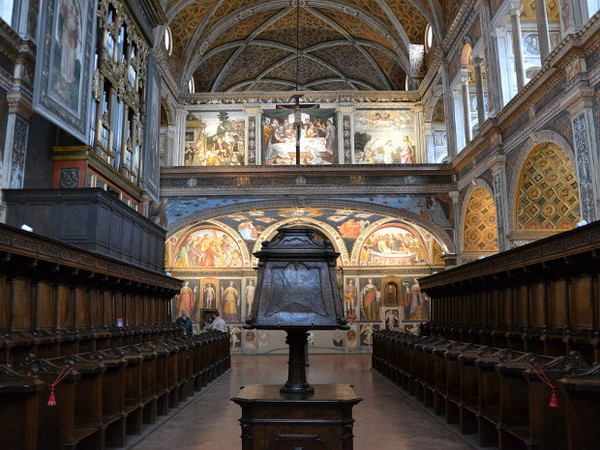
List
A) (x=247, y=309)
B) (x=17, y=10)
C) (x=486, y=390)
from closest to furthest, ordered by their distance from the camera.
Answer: (x=486, y=390) < (x=17, y=10) < (x=247, y=309)

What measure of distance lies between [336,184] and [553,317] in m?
11.3

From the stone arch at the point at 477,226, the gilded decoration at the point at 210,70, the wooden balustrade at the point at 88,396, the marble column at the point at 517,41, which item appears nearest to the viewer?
the wooden balustrade at the point at 88,396

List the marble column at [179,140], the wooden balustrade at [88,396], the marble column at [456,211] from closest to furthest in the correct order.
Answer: the wooden balustrade at [88,396]
the marble column at [456,211]
the marble column at [179,140]

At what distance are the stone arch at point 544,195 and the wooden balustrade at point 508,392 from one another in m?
6.13

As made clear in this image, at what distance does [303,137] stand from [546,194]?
36.2 ft

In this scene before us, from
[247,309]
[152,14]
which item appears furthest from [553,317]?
[247,309]

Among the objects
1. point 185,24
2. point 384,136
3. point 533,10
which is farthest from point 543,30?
point 185,24

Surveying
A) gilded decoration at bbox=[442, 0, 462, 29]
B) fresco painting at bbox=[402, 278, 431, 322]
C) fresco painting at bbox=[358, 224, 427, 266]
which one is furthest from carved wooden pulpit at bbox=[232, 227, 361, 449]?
fresco painting at bbox=[358, 224, 427, 266]

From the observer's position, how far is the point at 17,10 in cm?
1152

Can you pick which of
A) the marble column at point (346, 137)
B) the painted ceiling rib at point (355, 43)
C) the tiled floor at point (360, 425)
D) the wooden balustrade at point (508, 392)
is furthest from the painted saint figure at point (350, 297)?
the wooden balustrade at point (508, 392)

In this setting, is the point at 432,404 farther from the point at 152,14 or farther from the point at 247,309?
the point at 247,309

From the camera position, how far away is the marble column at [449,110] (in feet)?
65.5

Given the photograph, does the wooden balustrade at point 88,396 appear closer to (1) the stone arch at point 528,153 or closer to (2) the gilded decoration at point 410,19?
(1) the stone arch at point 528,153

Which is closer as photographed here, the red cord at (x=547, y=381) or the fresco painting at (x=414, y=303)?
the red cord at (x=547, y=381)
